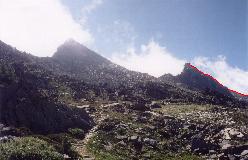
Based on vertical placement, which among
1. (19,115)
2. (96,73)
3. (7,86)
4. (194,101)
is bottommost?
(19,115)

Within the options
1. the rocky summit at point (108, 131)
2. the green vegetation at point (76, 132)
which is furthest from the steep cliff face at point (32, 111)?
the green vegetation at point (76, 132)

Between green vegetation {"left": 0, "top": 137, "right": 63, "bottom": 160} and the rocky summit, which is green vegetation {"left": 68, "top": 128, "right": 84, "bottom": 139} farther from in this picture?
green vegetation {"left": 0, "top": 137, "right": 63, "bottom": 160}

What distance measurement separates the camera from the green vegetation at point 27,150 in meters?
38.8

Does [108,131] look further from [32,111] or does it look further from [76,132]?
[32,111]

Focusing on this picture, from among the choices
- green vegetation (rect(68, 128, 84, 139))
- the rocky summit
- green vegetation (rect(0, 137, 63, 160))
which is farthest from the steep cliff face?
green vegetation (rect(0, 137, 63, 160))

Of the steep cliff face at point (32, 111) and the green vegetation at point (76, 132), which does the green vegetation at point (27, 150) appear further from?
the green vegetation at point (76, 132)

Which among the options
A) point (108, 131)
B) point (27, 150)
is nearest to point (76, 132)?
point (108, 131)

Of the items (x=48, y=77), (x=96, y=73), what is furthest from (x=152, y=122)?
(x=96, y=73)

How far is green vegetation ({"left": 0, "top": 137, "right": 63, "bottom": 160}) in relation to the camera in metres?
38.8

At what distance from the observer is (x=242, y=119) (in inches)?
2940

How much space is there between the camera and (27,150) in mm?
40531

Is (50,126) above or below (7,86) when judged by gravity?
below

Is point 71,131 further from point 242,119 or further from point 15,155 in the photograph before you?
point 242,119

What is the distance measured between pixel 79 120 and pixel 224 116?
106ft
